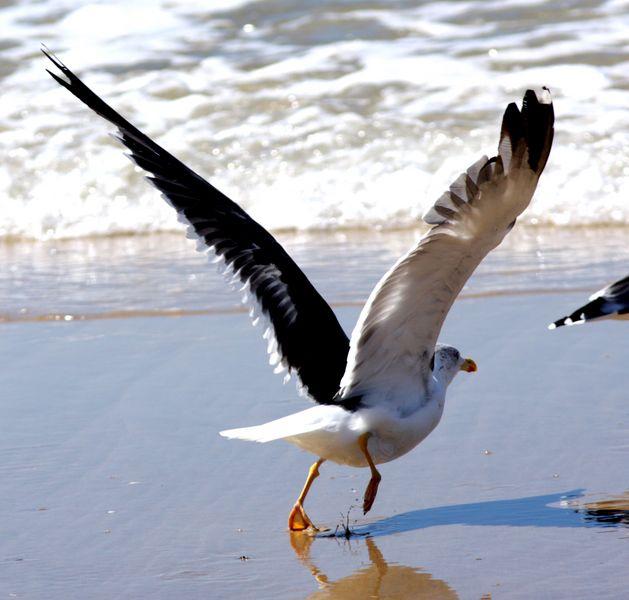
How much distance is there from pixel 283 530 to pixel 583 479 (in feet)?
3.19

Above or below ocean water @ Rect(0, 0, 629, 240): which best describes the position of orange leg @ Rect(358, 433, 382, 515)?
above

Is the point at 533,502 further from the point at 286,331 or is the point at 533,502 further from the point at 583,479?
the point at 286,331

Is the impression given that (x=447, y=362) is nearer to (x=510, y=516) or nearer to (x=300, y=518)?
(x=510, y=516)

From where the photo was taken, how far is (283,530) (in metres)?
3.59

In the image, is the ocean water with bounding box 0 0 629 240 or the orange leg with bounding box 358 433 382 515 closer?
the orange leg with bounding box 358 433 382 515

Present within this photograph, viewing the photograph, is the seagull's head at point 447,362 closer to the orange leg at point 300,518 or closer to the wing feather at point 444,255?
the wing feather at point 444,255

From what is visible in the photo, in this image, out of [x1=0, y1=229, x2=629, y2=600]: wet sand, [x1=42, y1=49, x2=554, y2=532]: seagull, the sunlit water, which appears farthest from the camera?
the sunlit water

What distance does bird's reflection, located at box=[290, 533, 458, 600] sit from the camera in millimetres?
Answer: 3061

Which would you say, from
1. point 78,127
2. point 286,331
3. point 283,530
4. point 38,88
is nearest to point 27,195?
point 78,127

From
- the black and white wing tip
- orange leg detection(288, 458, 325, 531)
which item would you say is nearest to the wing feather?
the black and white wing tip

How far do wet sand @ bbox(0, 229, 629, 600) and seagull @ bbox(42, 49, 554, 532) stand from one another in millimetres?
206

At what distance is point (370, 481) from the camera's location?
3.71 m

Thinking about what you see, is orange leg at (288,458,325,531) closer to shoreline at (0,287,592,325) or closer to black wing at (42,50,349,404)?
black wing at (42,50,349,404)

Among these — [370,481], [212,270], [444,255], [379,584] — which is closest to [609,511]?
[370,481]
